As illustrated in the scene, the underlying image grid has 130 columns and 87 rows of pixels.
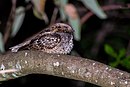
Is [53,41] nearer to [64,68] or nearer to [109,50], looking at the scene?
[64,68]

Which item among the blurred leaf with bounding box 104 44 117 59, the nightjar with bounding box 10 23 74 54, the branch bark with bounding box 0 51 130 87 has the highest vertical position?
the branch bark with bounding box 0 51 130 87

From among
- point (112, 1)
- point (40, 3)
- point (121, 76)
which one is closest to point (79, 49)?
point (112, 1)

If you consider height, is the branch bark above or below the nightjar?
above

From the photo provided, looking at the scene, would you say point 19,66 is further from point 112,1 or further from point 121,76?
point 112,1

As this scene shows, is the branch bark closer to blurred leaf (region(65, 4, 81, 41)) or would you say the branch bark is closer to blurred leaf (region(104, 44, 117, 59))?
blurred leaf (region(65, 4, 81, 41))

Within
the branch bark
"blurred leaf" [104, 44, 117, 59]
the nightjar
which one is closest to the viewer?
the branch bark

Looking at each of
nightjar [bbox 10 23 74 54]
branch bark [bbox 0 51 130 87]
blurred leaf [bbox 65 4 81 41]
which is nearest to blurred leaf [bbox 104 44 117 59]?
blurred leaf [bbox 65 4 81 41]
